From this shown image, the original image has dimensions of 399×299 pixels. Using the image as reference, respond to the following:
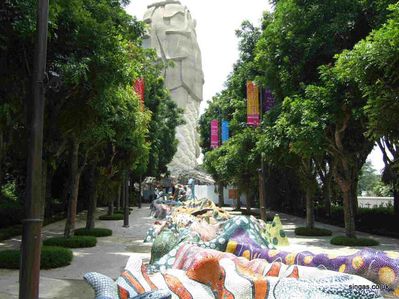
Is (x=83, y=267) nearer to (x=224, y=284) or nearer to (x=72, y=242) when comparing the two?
(x=72, y=242)

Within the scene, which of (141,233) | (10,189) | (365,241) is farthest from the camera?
(10,189)

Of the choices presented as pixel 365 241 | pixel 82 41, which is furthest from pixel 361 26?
pixel 82 41

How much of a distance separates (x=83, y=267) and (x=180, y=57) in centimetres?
5839

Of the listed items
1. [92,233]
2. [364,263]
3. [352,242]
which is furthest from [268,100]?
[364,263]

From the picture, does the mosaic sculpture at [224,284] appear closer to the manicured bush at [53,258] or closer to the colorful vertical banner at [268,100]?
the manicured bush at [53,258]

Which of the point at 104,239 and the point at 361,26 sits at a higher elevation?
the point at 361,26

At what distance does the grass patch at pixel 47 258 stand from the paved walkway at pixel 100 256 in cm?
21

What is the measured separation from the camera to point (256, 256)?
836 centimetres

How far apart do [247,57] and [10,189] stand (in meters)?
18.8

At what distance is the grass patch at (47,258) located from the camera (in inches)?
452

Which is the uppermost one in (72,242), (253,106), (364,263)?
(253,106)

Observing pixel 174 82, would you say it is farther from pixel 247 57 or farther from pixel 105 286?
pixel 105 286

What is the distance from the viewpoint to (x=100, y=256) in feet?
46.2

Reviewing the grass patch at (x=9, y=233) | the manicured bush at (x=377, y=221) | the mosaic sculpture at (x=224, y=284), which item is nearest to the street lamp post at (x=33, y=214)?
the mosaic sculpture at (x=224, y=284)
